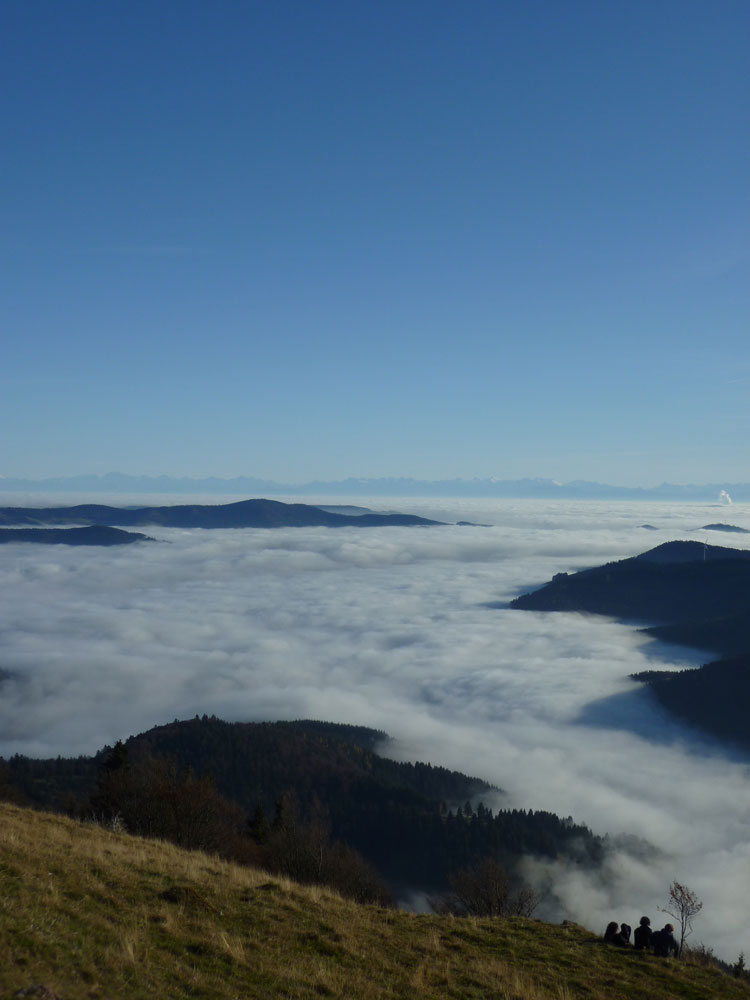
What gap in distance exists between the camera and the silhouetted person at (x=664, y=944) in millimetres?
21516

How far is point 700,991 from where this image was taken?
60.8ft

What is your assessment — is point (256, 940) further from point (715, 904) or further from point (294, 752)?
point (294, 752)

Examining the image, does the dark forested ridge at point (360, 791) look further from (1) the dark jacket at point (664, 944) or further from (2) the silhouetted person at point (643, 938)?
(1) the dark jacket at point (664, 944)

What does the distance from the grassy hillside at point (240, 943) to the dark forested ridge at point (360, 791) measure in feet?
343

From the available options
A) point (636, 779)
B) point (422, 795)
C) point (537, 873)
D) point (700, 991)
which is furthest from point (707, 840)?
point (700, 991)

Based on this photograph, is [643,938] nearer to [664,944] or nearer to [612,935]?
[664,944]

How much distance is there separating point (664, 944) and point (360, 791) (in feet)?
495

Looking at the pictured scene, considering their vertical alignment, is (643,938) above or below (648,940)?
above

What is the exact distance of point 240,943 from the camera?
14680 mm

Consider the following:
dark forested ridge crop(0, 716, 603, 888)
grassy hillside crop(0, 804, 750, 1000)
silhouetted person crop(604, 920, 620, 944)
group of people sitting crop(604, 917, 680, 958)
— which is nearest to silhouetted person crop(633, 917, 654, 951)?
group of people sitting crop(604, 917, 680, 958)

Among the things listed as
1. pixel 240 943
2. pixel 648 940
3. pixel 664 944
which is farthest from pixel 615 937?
pixel 240 943

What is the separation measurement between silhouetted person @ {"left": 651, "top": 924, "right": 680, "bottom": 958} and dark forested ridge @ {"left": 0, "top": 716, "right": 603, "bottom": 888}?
353 ft

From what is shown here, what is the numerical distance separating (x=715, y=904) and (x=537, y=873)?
33.3 metres

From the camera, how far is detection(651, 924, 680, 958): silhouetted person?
21.5 meters
